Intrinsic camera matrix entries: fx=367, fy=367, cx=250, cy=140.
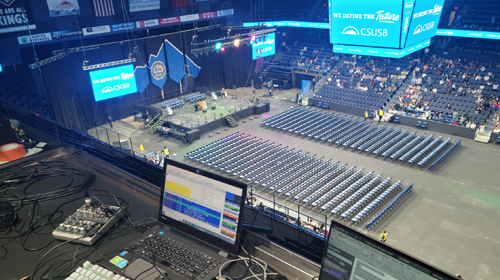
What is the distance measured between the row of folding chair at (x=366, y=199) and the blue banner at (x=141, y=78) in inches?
693

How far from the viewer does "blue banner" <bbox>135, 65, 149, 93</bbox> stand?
1011 inches

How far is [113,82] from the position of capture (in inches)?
900

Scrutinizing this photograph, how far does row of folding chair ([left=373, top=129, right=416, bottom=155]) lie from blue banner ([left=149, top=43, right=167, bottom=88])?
16.2 m

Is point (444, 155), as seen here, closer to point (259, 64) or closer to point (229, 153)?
point (229, 153)

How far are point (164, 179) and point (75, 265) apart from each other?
116 centimetres

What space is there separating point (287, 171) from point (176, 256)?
48.1 feet

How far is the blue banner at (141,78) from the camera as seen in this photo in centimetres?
2567

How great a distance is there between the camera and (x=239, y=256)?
3.45 metres

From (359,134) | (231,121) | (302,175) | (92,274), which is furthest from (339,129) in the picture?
(92,274)

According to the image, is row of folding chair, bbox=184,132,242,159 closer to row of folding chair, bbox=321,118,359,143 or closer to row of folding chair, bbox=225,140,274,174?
row of folding chair, bbox=225,140,274,174

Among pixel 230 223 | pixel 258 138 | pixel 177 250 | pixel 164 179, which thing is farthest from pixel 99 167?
pixel 258 138

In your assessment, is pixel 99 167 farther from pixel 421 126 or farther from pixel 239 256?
pixel 421 126

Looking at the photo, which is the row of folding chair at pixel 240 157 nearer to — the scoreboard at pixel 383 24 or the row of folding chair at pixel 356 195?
the row of folding chair at pixel 356 195

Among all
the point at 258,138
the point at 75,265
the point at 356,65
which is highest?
the point at 75,265
